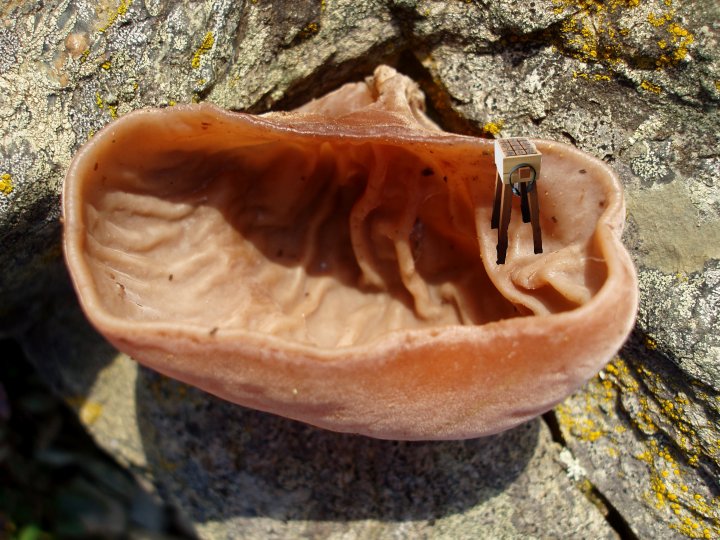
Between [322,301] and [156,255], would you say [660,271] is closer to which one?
[322,301]

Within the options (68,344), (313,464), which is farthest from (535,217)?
(68,344)

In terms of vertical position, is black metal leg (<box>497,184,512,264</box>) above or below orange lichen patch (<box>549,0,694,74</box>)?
below

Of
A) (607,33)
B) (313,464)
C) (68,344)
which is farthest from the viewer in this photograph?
(68,344)

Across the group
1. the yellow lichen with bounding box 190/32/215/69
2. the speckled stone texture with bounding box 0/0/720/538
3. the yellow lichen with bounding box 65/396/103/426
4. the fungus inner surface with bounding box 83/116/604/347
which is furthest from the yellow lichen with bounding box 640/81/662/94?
the yellow lichen with bounding box 65/396/103/426

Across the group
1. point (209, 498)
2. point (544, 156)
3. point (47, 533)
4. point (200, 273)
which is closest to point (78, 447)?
point (47, 533)

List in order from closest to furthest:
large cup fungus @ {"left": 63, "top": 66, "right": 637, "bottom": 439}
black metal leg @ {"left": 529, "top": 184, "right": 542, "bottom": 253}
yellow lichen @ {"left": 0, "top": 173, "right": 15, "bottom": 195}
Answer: large cup fungus @ {"left": 63, "top": 66, "right": 637, "bottom": 439}
black metal leg @ {"left": 529, "top": 184, "right": 542, "bottom": 253}
yellow lichen @ {"left": 0, "top": 173, "right": 15, "bottom": 195}

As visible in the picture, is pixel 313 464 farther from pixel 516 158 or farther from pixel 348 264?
pixel 516 158

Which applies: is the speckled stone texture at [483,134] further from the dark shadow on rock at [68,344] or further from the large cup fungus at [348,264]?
the dark shadow on rock at [68,344]

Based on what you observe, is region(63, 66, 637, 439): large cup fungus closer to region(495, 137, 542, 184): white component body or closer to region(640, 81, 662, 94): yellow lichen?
region(495, 137, 542, 184): white component body
